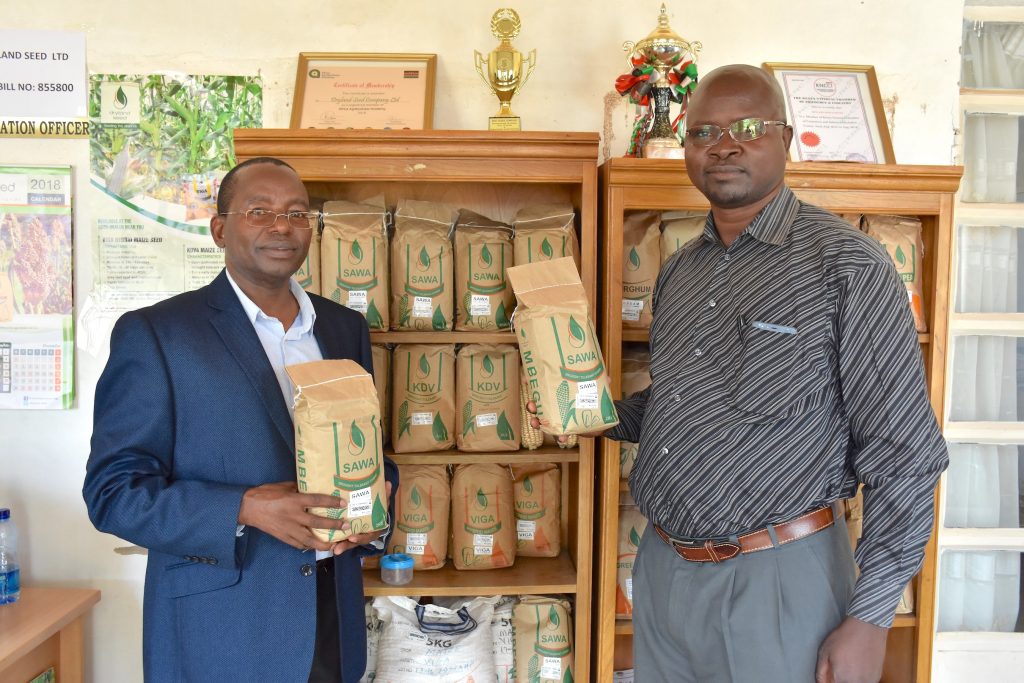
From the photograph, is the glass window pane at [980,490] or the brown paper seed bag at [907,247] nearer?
the brown paper seed bag at [907,247]

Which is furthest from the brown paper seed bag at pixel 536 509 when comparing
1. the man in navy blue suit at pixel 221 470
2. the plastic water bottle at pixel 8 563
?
the plastic water bottle at pixel 8 563

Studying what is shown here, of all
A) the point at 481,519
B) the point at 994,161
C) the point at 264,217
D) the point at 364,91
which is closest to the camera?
the point at 264,217

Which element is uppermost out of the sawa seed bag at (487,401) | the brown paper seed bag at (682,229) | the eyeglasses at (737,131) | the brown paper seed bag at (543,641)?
the eyeglasses at (737,131)

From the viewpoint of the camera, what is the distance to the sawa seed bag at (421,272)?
7.36 feet

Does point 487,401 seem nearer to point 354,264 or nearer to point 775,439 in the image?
point 354,264

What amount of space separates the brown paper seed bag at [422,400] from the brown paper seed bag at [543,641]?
550mm

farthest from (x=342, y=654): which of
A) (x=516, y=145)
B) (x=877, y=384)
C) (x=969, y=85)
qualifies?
(x=969, y=85)

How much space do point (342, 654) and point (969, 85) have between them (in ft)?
8.83

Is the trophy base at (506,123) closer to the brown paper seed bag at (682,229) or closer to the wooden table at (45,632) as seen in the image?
the brown paper seed bag at (682,229)

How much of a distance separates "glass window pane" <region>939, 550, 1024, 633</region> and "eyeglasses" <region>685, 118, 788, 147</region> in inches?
73.8

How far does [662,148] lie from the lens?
2213 mm

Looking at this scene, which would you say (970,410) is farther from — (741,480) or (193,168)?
(193,168)

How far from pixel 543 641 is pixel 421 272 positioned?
3.76ft

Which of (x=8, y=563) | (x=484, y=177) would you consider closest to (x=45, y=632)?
(x=8, y=563)
